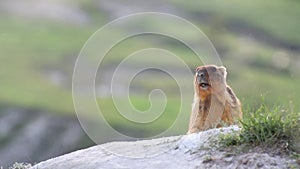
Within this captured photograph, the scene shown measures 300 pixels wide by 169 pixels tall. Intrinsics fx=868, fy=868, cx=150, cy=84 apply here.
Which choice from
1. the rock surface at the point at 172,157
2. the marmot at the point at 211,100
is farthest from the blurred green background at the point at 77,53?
the rock surface at the point at 172,157

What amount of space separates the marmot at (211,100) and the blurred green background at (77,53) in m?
25.0

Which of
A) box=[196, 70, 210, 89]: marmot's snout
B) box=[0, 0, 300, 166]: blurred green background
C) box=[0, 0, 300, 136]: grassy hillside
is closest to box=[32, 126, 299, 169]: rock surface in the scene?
box=[196, 70, 210, 89]: marmot's snout

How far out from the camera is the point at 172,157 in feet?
33.8

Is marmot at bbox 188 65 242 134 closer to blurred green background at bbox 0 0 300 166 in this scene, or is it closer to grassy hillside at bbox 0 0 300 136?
blurred green background at bbox 0 0 300 166

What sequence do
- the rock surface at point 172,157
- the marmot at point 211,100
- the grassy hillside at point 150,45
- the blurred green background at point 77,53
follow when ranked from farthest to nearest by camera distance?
1. the grassy hillside at point 150,45
2. the blurred green background at point 77,53
3. the marmot at point 211,100
4. the rock surface at point 172,157

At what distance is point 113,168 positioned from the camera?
10289mm

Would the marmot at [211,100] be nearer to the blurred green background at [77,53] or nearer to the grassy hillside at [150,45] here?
the blurred green background at [77,53]

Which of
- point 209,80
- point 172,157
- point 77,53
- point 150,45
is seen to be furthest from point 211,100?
point 77,53

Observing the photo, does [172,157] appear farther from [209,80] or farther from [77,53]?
[77,53]

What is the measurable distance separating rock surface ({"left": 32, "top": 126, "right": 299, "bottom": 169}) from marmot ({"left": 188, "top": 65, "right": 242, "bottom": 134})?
1.37 m

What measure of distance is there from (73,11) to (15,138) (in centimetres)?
2739

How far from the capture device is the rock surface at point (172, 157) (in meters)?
9.82

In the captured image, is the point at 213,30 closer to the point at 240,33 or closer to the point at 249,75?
the point at 240,33

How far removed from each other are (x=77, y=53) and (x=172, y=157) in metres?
47.3
